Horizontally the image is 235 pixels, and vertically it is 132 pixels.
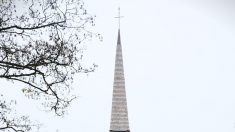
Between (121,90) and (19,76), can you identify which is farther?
(121,90)

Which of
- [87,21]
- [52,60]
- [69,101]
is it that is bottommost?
[69,101]

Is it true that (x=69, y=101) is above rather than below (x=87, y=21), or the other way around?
below

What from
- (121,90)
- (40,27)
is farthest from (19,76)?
(121,90)

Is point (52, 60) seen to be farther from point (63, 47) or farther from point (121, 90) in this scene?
point (121, 90)

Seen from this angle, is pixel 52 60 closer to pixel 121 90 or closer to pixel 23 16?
pixel 23 16

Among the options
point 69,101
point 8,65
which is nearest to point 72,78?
point 69,101

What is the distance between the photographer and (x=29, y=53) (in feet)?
40.9

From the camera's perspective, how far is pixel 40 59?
12.3 meters

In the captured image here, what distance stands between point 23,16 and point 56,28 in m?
0.68

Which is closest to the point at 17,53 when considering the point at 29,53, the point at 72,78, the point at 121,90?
the point at 29,53

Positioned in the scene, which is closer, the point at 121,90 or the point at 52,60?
the point at 52,60

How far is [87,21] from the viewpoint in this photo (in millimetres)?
12859

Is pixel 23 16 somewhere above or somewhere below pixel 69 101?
above

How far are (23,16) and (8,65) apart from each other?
40.0 inches
